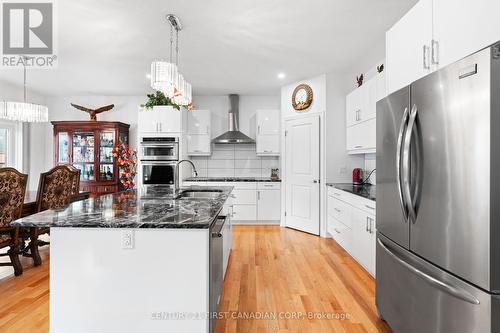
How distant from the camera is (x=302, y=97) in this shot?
178 inches

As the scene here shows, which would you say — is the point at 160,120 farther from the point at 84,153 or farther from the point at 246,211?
the point at 246,211

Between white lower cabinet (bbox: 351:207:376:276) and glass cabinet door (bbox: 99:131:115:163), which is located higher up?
glass cabinet door (bbox: 99:131:115:163)

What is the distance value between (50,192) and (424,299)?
346 cm

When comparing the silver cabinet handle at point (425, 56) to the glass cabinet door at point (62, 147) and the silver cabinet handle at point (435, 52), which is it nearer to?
the silver cabinet handle at point (435, 52)

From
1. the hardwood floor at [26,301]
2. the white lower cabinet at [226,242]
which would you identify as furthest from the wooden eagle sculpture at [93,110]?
the white lower cabinet at [226,242]

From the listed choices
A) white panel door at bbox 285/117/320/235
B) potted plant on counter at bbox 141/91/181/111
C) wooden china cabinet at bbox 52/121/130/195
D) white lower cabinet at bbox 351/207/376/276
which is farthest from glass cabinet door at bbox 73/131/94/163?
white lower cabinet at bbox 351/207/376/276

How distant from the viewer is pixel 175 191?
281 cm

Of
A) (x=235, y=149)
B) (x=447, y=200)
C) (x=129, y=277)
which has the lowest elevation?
(x=129, y=277)

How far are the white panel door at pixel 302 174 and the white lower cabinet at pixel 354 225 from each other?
36cm

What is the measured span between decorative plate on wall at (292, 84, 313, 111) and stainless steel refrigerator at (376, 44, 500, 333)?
2757 mm

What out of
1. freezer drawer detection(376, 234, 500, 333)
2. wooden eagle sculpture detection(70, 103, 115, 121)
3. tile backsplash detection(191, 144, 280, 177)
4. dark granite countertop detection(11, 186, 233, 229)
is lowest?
freezer drawer detection(376, 234, 500, 333)

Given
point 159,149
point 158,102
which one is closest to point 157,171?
point 159,149

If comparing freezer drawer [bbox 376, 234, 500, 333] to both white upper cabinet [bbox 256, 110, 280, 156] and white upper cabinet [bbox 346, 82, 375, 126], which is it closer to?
white upper cabinet [bbox 346, 82, 375, 126]

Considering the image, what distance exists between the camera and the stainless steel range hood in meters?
5.08
